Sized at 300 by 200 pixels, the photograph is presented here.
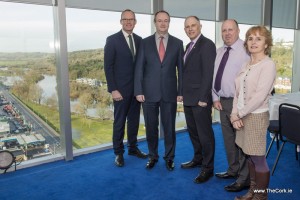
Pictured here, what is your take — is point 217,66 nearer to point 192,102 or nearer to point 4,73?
point 192,102

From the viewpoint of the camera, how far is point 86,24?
3.63 meters

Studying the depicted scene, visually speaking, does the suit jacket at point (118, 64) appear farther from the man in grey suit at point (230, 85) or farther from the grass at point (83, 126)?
the man in grey suit at point (230, 85)

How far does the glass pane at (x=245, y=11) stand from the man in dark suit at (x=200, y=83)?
116 inches

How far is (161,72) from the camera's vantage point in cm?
296

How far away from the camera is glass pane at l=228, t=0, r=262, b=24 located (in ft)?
17.9

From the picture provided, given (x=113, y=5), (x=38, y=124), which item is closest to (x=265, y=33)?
(x=113, y=5)

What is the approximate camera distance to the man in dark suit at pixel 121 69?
10.5ft

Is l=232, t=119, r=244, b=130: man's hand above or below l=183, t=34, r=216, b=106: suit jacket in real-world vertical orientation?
below

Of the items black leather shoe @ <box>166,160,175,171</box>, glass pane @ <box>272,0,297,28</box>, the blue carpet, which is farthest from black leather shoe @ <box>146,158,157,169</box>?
glass pane @ <box>272,0,297,28</box>

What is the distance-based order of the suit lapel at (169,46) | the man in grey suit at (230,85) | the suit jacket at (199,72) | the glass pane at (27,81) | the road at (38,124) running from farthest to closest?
the road at (38,124)
the glass pane at (27,81)
the suit lapel at (169,46)
the suit jacket at (199,72)
the man in grey suit at (230,85)

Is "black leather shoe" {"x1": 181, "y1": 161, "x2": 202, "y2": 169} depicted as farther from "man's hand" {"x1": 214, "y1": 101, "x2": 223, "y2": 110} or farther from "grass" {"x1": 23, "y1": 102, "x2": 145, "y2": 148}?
"grass" {"x1": 23, "y1": 102, "x2": 145, "y2": 148}

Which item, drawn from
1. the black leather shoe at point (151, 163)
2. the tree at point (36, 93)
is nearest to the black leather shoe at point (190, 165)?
the black leather shoe at point (151, 163)

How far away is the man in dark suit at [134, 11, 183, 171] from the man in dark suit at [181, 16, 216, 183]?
15cm

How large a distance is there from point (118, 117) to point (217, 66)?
132 centimetres
